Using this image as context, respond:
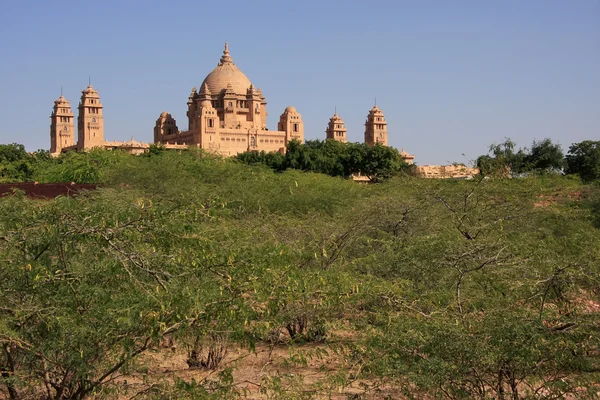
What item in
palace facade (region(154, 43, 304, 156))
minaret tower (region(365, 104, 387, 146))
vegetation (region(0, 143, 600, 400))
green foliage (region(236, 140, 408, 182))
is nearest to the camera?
vegetation (region(0, 143, 600, 400))

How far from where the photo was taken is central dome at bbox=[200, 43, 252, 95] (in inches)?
3900

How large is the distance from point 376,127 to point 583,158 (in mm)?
46879

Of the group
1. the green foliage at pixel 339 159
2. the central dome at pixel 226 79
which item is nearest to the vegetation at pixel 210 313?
the green foliage at pixel 339 159

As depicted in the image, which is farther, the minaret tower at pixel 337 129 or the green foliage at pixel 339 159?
the minaret tower at pixel 337 129

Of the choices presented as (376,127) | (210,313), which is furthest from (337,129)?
(210,313)

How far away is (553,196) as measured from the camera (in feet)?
77.6

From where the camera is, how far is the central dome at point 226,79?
99062 millimetres

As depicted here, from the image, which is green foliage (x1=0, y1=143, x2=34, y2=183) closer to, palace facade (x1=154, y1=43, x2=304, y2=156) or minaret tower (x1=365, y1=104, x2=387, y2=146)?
palace facade (x1=154, y1=43, x2=304, y2=156)

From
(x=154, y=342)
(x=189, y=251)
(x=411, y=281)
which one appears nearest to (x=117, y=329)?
(x=154, y=342)

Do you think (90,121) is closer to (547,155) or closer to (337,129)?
(337,129)

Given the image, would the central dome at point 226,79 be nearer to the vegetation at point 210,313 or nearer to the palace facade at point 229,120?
the palace facade at point 229,120

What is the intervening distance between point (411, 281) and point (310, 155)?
2153 inches

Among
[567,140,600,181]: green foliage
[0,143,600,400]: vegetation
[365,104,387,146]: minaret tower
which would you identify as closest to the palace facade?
[365,104,387,146]: minaret tower

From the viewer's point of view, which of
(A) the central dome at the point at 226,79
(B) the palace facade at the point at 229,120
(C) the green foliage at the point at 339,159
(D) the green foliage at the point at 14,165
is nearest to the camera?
(D) the green foliage at the point at 14,165
